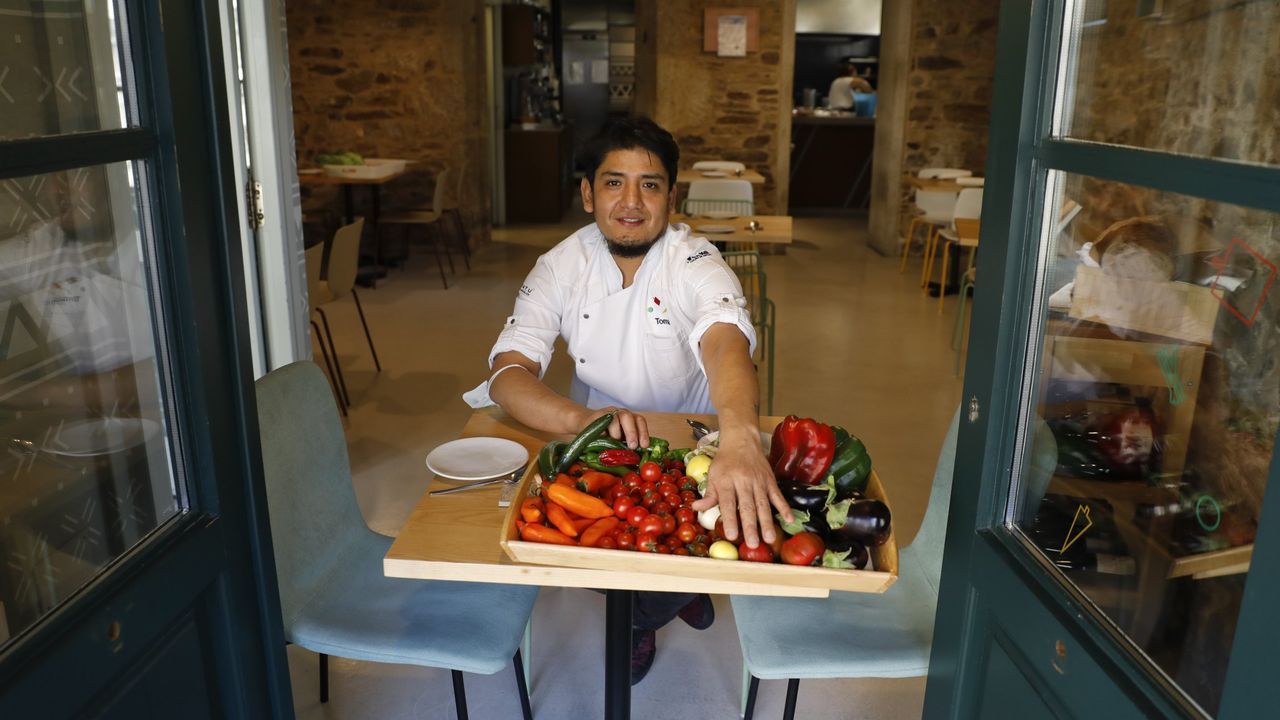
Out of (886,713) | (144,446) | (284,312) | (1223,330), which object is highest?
(1223,330)

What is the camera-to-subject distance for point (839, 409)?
4609 mm

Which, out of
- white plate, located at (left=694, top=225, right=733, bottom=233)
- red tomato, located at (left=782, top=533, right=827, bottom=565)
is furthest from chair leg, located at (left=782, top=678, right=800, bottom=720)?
white plate, located at (left=694, top=225, right=733, bottom=233)

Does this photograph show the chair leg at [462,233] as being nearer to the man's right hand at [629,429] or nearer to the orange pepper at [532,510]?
the man's right hand at [629,429]

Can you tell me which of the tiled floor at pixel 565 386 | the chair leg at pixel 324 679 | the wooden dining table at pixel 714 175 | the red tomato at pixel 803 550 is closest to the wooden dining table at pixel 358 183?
the tiled floor at pixel 565 386

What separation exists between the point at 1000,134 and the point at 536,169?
900 centimetres

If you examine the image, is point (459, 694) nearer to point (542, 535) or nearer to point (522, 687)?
point (522, 687)

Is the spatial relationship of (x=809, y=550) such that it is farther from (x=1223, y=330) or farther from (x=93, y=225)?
(x=93, y=225)

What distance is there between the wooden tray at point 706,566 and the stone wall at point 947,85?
759 cm

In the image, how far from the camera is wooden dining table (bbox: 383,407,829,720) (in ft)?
4.78

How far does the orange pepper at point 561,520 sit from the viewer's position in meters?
1.50

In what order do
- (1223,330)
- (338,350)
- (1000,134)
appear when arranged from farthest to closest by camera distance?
(338,350) < (1000,134) < (1223,330)

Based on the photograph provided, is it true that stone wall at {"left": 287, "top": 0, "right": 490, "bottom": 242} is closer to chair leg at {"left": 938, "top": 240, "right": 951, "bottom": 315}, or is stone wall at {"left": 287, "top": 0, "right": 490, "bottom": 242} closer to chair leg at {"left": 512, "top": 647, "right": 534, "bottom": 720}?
chair leg at {"left": 938, "top": 240, "right": 951, "bottom": 315}

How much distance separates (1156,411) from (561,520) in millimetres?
833

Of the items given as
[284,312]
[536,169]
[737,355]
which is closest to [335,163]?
[536,169]
